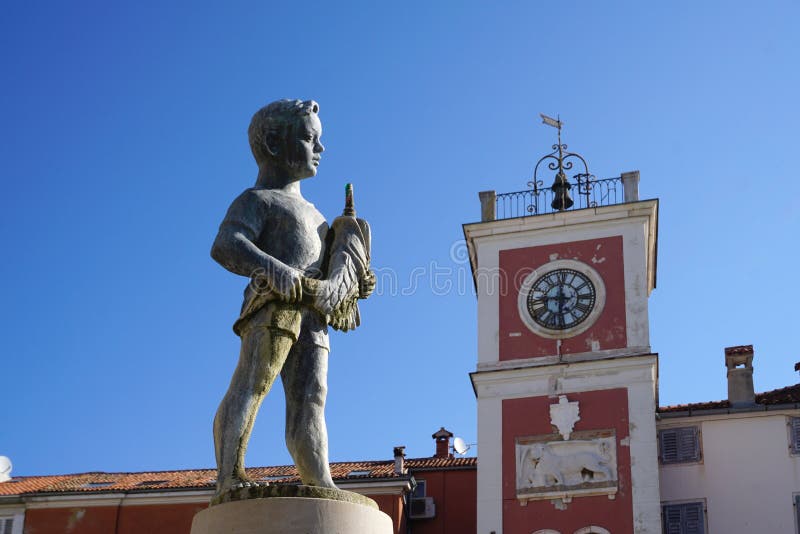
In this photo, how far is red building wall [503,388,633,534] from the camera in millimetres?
31422

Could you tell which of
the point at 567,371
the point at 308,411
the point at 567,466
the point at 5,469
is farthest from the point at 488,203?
the point at 308,411

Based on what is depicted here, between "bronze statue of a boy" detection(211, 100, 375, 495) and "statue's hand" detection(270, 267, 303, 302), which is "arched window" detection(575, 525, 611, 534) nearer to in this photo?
"bronze statue of a boy" detection(211, 100, 375, 495)

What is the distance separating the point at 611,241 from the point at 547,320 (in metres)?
2.88

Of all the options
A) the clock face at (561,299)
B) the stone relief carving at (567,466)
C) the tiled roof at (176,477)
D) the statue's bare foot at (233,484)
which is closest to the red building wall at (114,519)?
the tiled roof at (176,477)

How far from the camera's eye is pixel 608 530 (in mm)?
31219

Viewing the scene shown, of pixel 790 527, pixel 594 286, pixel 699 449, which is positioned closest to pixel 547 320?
pixel 594 286

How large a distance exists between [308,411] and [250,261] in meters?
0.94

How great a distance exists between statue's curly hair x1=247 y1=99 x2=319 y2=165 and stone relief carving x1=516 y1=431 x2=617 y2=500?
81.8 feet

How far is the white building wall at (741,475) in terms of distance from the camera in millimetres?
32000

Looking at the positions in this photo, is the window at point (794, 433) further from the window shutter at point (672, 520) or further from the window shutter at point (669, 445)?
the window shutter at point (672, 520)

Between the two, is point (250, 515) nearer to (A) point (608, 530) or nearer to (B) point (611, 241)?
(A) point (608, 530)

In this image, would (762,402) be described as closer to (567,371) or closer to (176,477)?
(567,371)

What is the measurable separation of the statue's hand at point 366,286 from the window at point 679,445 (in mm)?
26740

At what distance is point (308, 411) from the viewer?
7.49 metres
